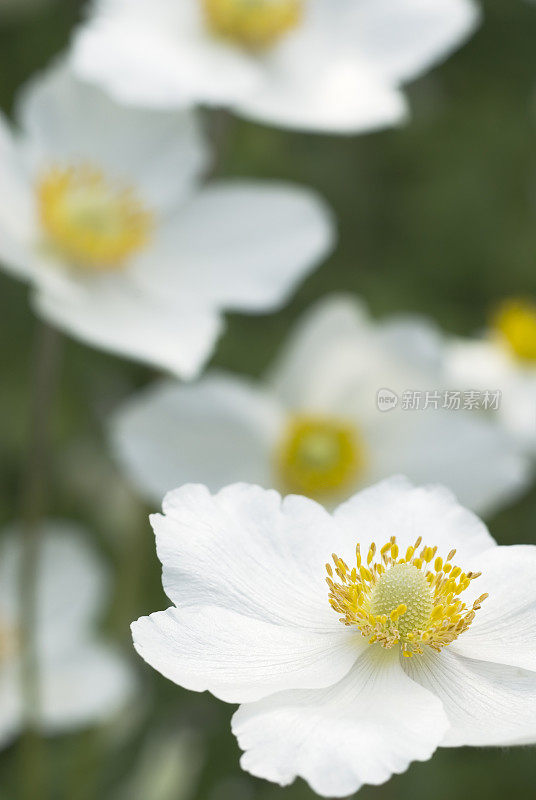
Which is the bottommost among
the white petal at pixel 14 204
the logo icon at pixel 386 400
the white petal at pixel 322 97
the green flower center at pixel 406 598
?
the logo icon at pixel 386 400

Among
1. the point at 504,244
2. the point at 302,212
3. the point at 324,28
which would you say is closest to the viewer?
the point at 302,212

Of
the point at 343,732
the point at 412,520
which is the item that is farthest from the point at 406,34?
the point at 343,732

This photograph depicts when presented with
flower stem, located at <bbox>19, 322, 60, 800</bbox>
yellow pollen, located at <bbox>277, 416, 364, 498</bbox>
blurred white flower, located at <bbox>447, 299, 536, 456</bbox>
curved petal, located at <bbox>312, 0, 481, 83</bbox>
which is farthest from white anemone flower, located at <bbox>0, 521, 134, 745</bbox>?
curved petal, located at <bbox>312, 0, 481, 83</bbox>

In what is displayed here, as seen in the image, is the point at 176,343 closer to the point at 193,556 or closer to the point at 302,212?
the point at 302,212

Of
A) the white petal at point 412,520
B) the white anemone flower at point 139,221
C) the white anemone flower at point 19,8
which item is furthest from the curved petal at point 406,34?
the white petal at point 412,520

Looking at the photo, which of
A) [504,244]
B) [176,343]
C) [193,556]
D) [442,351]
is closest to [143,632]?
[193,556]

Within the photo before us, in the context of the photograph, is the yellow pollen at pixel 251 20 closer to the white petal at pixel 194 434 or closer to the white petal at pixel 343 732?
the white petal at pixel 194 434

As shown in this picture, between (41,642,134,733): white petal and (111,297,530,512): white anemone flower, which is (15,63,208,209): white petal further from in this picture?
(41,642,134,733): white petal
